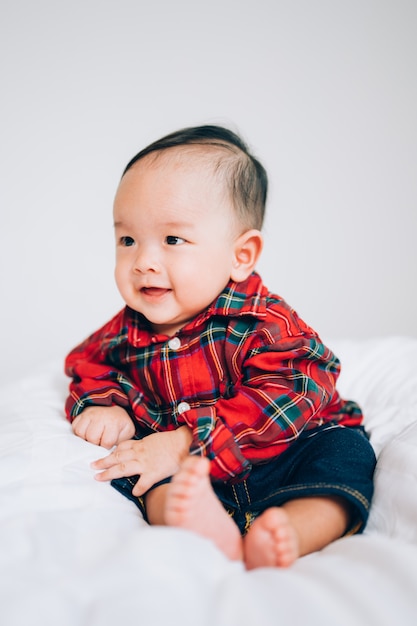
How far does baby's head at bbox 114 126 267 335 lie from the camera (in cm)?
111

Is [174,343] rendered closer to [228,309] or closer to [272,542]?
[228,309]

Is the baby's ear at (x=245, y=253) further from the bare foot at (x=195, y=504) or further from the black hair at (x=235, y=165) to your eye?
the bare foot at (x=195, y=504)

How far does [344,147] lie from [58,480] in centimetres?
207

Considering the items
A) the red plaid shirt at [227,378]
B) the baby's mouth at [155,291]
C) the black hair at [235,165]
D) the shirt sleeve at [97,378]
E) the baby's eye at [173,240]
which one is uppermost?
the black hair at [235,165]

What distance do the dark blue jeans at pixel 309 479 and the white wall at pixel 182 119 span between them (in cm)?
168

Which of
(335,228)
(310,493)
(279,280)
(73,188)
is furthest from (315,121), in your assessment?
(310,493)

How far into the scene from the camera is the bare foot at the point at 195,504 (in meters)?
0.74

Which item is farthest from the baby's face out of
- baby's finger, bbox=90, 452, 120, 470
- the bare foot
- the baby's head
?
the bare foot

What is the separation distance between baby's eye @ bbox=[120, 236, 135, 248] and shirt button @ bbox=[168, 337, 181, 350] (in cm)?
20

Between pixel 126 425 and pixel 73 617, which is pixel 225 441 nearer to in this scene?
pixel 126 425

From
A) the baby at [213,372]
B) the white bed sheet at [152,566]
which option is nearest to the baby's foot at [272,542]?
the white bed sheet at [152,566]

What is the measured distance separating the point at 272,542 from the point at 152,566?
17 cm

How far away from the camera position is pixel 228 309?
3.74 ft

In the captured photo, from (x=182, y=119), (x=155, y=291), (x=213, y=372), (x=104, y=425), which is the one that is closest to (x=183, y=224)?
(x=155, y=291)
